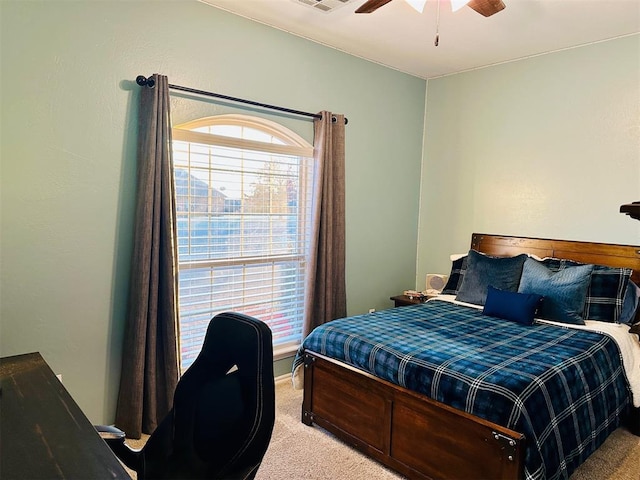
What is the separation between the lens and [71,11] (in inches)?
95.7

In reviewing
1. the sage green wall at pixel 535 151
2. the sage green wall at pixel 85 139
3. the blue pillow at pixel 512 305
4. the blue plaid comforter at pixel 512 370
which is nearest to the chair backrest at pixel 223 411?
the blue plaid comforter at pixel 512 370

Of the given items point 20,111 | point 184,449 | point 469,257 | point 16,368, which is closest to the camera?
point 184,449

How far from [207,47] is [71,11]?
82 centimetres

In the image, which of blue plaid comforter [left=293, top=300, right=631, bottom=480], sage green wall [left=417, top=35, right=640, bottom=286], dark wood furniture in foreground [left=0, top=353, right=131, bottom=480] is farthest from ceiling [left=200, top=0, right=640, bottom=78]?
Answer: dark wood furniture in foreground [left=0, top=353, right=131, bottom=480]

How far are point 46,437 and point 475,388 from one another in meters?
1.69

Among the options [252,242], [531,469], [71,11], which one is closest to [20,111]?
[71,11]

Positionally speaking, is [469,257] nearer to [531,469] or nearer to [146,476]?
[531,469]

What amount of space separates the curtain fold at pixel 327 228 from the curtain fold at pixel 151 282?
116 cm

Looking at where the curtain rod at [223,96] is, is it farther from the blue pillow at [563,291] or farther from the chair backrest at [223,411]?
the blue pillow at [563,291]

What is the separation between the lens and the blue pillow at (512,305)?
298cm

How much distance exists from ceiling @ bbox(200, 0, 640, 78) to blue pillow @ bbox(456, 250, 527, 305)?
1673 millimetres

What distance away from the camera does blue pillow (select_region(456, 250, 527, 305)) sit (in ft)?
10.9

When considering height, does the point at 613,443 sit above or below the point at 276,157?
below

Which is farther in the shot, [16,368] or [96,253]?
[96,253]
